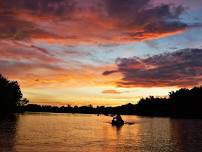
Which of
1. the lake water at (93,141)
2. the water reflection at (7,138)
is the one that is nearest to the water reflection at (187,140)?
the lake water at (93,141)

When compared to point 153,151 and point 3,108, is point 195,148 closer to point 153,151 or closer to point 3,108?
point 153,151

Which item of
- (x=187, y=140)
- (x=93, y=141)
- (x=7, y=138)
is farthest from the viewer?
(x=187, y=140)

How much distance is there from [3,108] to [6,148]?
469 ft

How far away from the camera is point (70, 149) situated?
59.4 meters

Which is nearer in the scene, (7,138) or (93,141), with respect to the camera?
(7,138)

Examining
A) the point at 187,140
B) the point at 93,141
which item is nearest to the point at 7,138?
the point at 93,141

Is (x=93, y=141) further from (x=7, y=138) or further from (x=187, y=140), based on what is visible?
(x=187, y=140)

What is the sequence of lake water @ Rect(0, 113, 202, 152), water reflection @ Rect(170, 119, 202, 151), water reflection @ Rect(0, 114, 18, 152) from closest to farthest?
water reflection @ Rect(0, 114, 18, 152) < lake water @ Rect(0, 113, 202, 152) < water reflection @ Rect(170, 119, 202, 151)

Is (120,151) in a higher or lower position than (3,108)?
lower

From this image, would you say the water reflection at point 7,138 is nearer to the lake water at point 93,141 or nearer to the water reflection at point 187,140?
the lake water at point 93,141

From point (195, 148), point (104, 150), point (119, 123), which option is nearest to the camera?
point (104, 150)

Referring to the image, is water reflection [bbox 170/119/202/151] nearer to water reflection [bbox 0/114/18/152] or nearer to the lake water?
the lake water

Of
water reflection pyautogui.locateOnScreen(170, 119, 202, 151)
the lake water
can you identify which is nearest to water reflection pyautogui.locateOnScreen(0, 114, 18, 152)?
the lake water

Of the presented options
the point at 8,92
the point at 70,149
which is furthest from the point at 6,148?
the point at 8,92
